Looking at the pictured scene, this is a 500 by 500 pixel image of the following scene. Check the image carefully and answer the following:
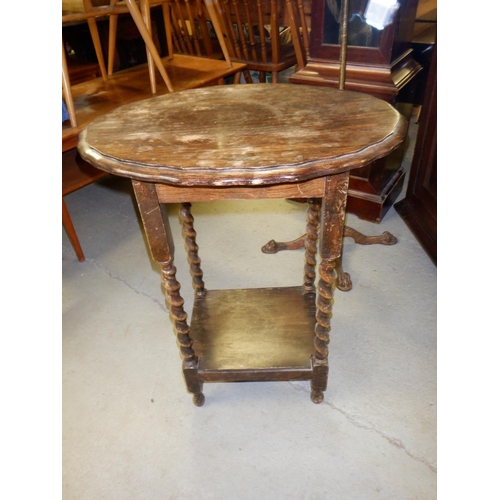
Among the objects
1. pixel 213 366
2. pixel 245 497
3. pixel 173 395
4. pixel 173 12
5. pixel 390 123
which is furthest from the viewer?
pixel 173 12

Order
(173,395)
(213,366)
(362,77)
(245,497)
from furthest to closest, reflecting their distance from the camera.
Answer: (362,77)
(173,395)
(213,366)
(245,497)

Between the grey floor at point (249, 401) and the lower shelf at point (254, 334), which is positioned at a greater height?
the lower shelf at point (254, 334)

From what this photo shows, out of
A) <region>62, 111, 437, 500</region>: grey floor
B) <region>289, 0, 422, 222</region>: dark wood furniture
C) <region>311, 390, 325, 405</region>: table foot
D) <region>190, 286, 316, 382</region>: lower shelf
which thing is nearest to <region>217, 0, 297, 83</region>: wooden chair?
<region>289, 0, 422, 222</region>: dark wood furniture

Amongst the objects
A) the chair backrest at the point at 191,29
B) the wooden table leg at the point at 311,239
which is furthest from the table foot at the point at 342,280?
the chair backrest at the point at 191,29

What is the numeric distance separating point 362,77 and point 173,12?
69.8 inches

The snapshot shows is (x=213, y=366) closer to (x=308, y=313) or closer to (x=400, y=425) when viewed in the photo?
(x=308, y=313)

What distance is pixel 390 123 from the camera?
36.7 inches

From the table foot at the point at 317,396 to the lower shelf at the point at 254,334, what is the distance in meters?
0.11

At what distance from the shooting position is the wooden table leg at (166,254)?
919 mm

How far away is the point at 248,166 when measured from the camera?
78 cm

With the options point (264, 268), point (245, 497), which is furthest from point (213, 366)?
point (264, 268)

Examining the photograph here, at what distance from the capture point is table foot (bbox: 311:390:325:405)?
1.35 meters

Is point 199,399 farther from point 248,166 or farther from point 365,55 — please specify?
point 365,55

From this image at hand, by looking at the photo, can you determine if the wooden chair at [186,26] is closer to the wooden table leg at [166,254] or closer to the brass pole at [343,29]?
the brass pole at [343,29]
